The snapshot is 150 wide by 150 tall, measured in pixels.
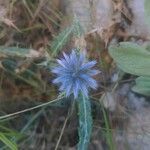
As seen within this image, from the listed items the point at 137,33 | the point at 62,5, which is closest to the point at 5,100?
the point at 62,5

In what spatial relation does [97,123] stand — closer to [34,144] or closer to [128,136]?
[128,136]

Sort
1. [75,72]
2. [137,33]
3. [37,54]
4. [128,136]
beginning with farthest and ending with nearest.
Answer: [137,33]
[128,136]
[37,54]
[75,72]

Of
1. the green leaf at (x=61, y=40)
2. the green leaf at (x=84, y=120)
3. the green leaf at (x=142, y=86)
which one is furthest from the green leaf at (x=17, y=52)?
the green leaf at (x=142, y=86)

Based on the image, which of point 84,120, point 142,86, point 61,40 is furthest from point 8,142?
point 142,86

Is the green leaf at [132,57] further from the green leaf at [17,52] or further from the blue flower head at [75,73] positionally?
the green leaf at [17,52]

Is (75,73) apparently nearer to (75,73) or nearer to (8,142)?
(75,73)

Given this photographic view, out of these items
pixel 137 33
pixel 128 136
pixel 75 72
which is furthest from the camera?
pixel 137 33
